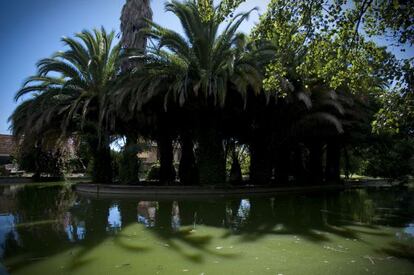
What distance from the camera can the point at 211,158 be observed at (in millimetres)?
20516

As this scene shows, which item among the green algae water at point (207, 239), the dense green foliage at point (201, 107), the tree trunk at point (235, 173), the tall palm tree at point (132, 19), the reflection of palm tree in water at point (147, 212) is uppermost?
the tall palm tree at point (132, 19)

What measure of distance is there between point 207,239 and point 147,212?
4772 mm

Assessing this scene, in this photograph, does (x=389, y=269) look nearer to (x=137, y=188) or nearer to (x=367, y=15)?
(x=367, y=15)

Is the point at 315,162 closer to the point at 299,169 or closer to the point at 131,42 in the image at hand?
the point at 299,169

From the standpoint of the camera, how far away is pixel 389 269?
21.3ft

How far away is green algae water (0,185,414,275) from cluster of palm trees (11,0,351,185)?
6.38m

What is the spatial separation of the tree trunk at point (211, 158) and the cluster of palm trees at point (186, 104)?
5 cm

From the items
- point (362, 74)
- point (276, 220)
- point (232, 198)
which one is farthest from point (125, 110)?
point (362, 74)

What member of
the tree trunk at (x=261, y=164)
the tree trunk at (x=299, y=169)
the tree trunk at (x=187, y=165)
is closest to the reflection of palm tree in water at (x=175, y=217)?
the tree trunk at (x=187, y=165)

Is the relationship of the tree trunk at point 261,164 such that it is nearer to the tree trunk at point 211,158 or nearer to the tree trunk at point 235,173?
the tree trunk at point 235,173

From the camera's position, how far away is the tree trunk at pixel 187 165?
22922 mm

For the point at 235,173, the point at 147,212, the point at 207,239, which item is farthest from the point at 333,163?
the point at 207,239

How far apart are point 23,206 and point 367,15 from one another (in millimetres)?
12889

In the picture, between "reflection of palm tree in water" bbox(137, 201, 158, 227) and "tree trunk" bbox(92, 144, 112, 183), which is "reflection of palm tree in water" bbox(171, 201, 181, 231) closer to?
"reflection of palm tree in water" bbox(137, 201, 158, 227)
